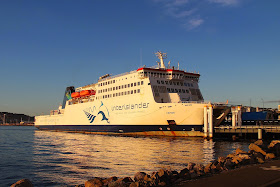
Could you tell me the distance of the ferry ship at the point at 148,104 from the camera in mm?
34156

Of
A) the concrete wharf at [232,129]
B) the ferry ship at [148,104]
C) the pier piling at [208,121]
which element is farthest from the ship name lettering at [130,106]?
the concrete wharf at [232,129]

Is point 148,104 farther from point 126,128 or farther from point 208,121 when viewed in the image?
point 208,121

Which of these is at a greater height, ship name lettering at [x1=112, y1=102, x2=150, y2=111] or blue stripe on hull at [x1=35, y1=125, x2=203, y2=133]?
ship name lettering at [x1=112, y1=102, x2=150, y2=111]

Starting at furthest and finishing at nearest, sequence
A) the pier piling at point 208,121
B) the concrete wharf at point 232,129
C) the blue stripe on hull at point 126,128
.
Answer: the blue stripe on hull at point 126,128, the pier piling at point 208,121, the concrete wharf at point 232,129

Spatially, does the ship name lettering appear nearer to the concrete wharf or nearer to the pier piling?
the pier piling

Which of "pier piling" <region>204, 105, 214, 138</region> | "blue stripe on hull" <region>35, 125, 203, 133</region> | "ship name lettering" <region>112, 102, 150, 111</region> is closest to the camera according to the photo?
"pier piling" <region>204, 105, 214, 138</region>

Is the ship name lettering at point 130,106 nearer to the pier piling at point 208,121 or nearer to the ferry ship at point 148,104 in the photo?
the ferry ship at point 148,104

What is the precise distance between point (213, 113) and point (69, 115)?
34807 mm

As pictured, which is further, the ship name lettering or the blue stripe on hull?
the ship name lettering

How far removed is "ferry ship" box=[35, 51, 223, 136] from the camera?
34.2 m

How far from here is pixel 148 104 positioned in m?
36.8

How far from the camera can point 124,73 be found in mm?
43375

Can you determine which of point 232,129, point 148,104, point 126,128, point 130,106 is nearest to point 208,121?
point 232,129

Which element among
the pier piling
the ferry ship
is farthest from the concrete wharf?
the ferry ship
